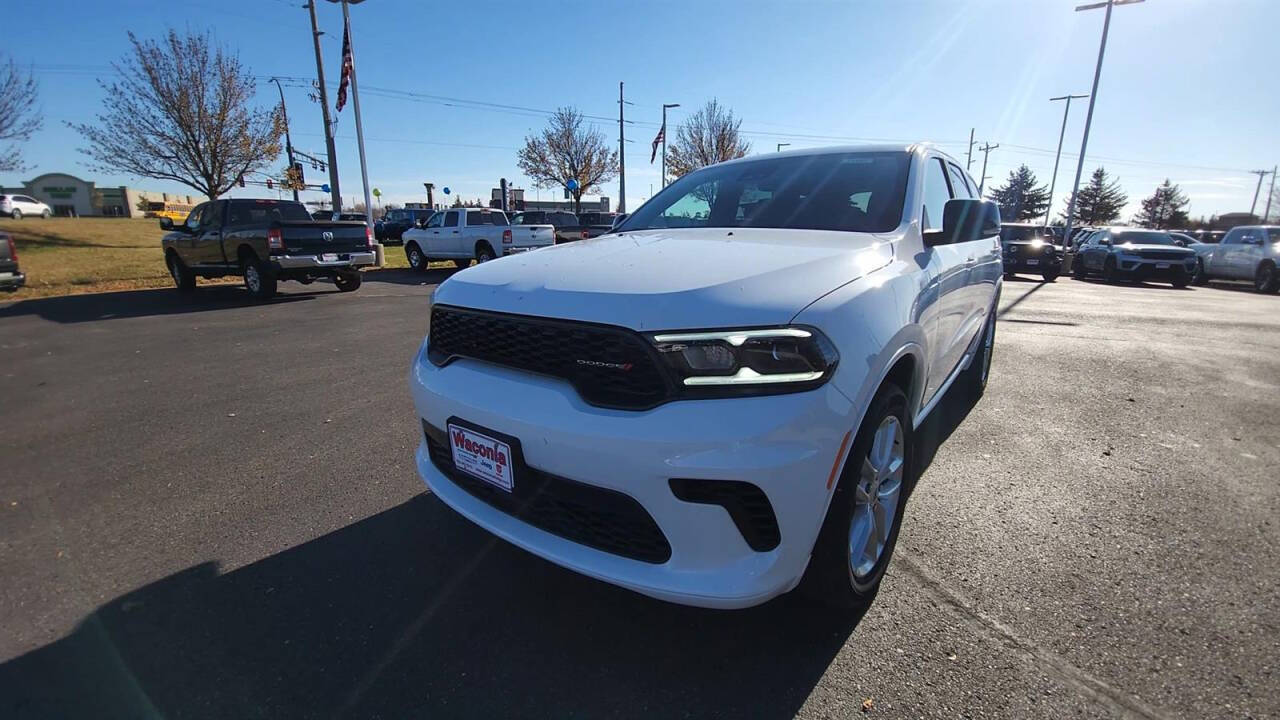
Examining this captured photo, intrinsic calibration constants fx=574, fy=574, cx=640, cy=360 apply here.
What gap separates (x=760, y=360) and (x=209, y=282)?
16801 mm

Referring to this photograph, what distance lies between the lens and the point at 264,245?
1024 centimetres

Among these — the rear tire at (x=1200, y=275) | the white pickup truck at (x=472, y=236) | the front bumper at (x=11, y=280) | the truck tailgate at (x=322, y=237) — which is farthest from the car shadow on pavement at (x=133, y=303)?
the rear tire at (x=1200, y=275)

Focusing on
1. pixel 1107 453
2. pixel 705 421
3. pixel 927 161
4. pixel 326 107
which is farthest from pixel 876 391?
pixel 326 107

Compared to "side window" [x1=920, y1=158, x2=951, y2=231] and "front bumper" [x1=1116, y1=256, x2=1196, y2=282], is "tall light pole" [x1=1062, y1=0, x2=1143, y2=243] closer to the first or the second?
"front bumper" [x1=1116, y1=256, x2=1196, y2=282]

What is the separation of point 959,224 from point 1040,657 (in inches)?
70.4

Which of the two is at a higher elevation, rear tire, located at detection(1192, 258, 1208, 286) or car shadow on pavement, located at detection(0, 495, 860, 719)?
rear tire, located at detection(1192, 258, 1208, 286)

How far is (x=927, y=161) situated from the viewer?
3.13 meters

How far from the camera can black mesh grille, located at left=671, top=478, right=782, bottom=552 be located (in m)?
1.58

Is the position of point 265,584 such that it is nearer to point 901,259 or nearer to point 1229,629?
point 901,259

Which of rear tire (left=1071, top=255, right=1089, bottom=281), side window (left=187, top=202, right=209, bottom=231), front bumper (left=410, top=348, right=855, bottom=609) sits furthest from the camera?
rear tire (left=1071, top=255, right=1089, bottom=281)

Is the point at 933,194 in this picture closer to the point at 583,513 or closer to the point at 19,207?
the point at 583,513

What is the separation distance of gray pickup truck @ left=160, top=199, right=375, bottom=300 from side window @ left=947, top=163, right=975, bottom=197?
10334 millimetres

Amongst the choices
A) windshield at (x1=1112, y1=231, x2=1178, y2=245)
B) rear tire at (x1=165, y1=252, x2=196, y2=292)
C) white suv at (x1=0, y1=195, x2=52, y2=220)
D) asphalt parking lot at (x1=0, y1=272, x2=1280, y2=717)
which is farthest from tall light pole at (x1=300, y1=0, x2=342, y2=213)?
white suv at (x1=0, y1=195, x2=52, y2=220)

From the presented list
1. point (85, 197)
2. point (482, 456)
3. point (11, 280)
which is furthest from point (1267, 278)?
point (85, 197)
